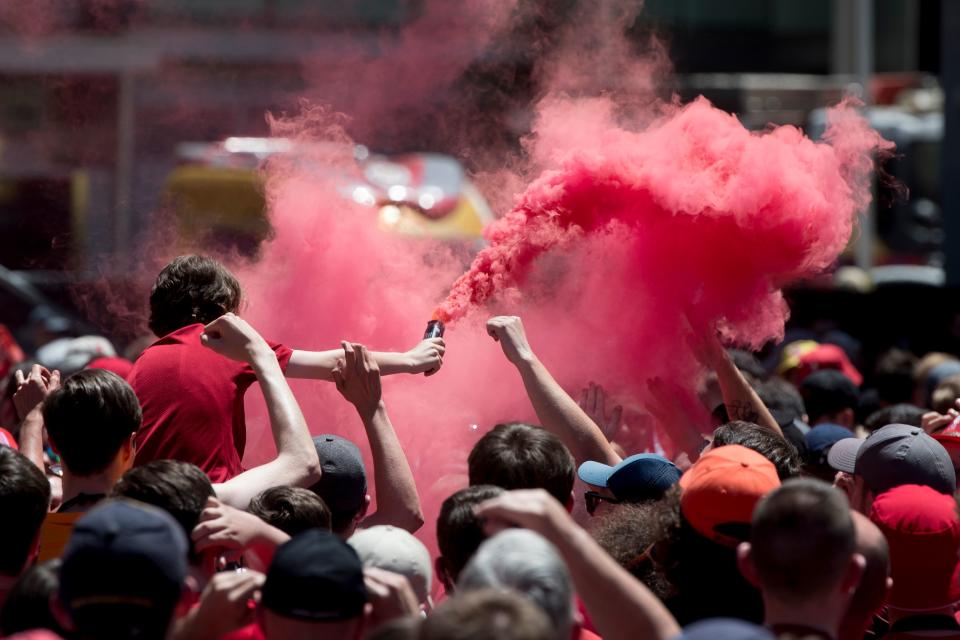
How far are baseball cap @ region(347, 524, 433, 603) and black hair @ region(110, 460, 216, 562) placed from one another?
1.27ft

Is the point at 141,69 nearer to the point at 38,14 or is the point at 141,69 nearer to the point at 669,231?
the point at 38,14

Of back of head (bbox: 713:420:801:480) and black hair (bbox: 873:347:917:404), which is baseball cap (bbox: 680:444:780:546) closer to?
back of head (bbox: 713:420:801:480)

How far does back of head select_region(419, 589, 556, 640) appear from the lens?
6.57 ft

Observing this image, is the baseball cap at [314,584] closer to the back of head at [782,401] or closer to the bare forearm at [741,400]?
the bare forearm at [741,400]

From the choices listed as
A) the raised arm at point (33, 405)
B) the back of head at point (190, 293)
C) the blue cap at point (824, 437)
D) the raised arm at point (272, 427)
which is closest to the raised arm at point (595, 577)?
the raised arm at point (272, 427)

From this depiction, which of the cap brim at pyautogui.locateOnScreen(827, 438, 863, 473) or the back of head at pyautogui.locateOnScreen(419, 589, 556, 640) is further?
the cap brim at pyautogui.locateOnScreen(827, 438, 863, 473)

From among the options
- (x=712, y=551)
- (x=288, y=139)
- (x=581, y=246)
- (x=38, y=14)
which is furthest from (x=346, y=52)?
(x=712, y=551)

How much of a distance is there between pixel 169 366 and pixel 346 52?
211 inches

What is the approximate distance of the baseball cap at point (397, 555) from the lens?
2.88m

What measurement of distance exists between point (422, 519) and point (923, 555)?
1.37 m

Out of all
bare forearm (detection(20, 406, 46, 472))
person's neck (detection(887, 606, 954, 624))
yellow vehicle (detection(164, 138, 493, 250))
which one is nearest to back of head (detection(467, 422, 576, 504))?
person's neck (detection(887, 606, 954, 624))

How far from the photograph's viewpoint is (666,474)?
3.66 m

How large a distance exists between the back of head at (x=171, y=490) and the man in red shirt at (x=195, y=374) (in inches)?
27.7

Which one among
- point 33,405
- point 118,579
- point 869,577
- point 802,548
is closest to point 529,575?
point 802,548
